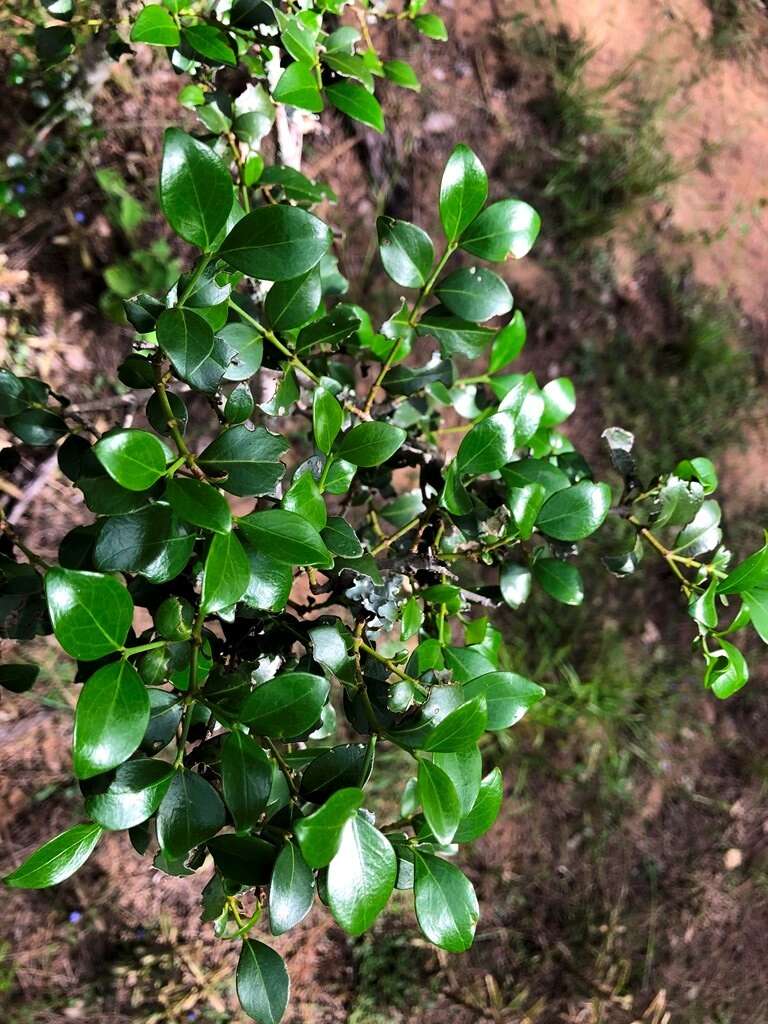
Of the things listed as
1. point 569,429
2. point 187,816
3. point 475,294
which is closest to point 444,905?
point 187,816

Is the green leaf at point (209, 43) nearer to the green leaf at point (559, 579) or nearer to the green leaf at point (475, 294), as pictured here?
the green leaf at point (475, 294)

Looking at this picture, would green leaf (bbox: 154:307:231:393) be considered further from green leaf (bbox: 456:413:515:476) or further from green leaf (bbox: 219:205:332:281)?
green leaf (bbox: 456:413:515:476)

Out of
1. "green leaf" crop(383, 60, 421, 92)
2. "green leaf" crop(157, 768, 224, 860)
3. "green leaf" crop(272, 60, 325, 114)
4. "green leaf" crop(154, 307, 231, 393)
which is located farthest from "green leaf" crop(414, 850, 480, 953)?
"green leaf" crop(383, 60, 421, 92)

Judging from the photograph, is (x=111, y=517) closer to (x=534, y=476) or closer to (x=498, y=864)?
(x=534, y=476)

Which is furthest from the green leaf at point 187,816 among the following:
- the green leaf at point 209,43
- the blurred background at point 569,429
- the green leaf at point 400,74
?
the blurred background at point 569,429

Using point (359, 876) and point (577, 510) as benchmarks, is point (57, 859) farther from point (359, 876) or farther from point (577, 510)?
point (577, 510)

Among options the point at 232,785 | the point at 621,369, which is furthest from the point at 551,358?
the point at 232,785
